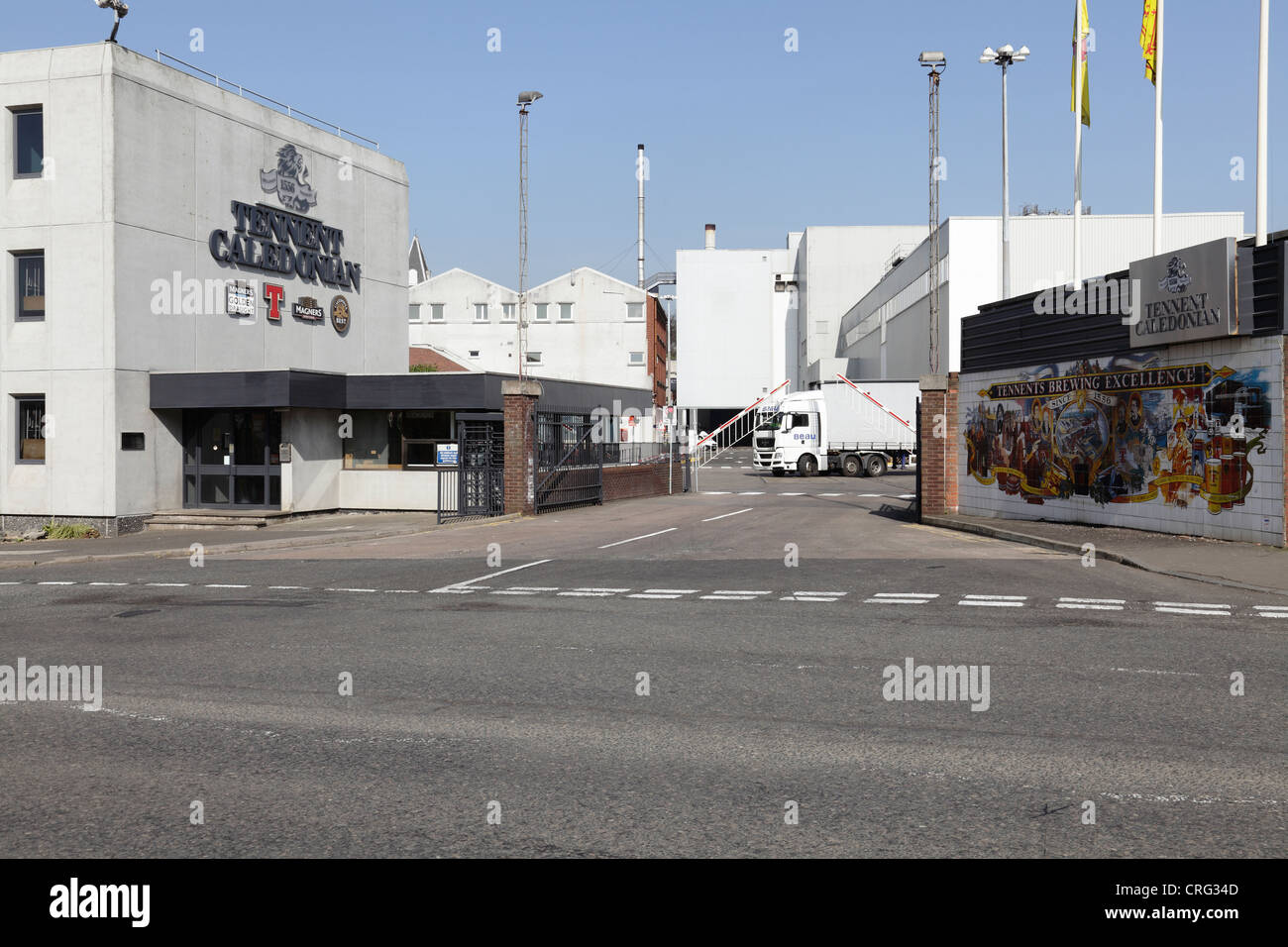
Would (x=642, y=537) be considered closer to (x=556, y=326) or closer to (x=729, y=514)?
(x=729, y=514)

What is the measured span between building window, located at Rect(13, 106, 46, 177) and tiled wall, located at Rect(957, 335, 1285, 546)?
71.0ft

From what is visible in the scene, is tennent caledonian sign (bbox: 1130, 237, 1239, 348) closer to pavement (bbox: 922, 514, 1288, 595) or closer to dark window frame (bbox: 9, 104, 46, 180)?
pavement (bbox: 922, 514, 1288, 595)

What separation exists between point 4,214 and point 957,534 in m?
22.4

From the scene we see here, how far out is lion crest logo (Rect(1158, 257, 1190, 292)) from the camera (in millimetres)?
17812

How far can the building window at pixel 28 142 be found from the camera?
2612 cm

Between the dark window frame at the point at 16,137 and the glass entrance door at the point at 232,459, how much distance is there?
20.7 ft

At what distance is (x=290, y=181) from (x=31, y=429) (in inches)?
380

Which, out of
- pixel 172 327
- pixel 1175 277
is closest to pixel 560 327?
pixel 172 327

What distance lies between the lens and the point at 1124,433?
19.6m

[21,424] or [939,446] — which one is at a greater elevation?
[21,424]

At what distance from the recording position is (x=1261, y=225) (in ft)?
55.1

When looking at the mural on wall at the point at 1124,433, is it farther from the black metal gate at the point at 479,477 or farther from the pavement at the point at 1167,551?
the black metal gate at the point at 479,477

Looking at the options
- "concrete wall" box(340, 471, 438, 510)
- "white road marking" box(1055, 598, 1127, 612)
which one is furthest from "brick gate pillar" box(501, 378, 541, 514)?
"white road marking" box(1055, 598, 1127, 612)

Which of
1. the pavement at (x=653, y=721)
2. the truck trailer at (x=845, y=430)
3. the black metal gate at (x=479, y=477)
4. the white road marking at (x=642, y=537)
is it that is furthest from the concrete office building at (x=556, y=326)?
the pavement at (x=653, y=721)
